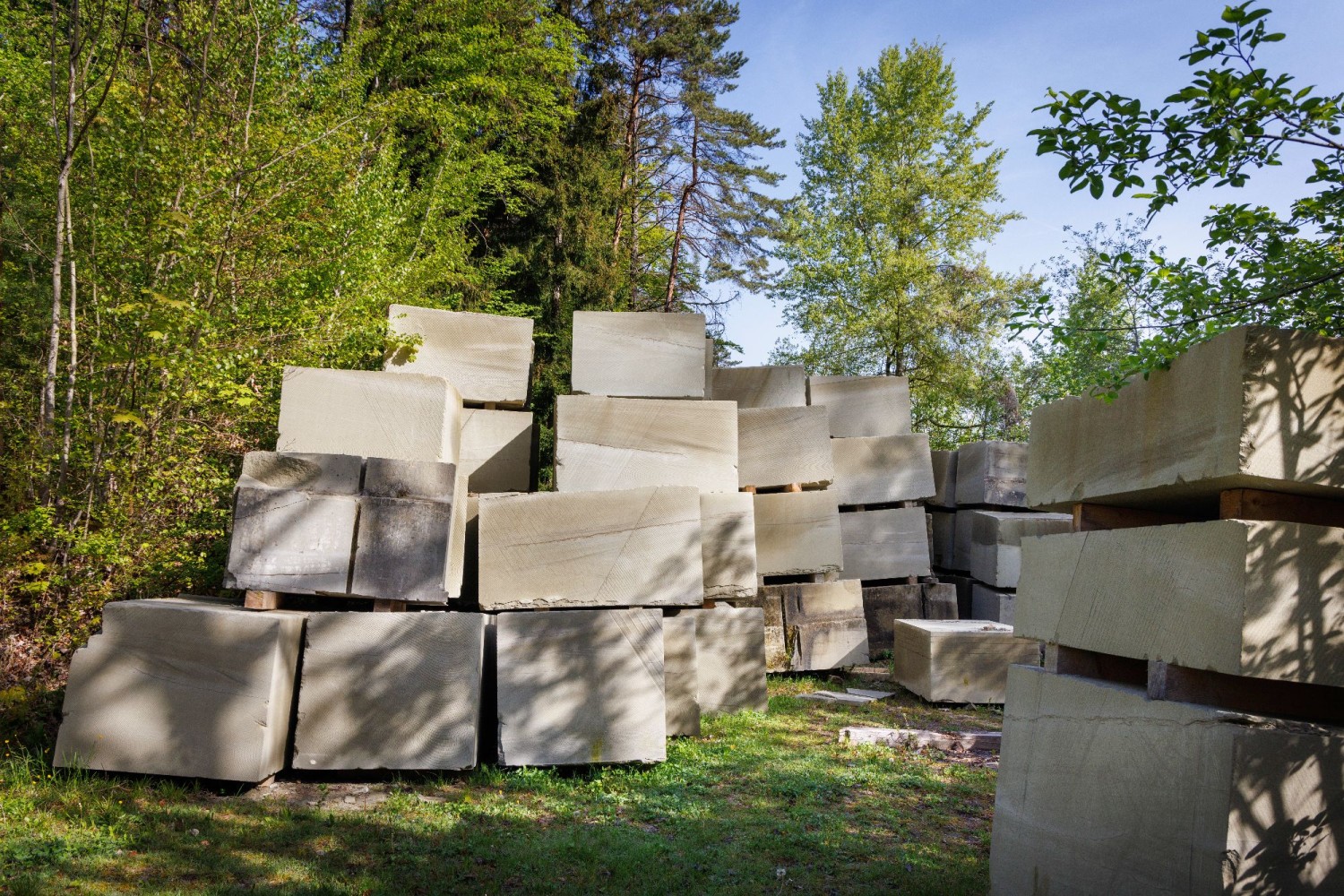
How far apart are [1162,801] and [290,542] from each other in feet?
14.5

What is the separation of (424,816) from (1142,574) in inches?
139

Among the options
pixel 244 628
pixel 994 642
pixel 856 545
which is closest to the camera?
pixel 244 628

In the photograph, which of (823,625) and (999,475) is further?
(999,475)

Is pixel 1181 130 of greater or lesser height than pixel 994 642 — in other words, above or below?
above

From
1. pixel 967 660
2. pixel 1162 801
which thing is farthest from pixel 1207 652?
pixel 967 660

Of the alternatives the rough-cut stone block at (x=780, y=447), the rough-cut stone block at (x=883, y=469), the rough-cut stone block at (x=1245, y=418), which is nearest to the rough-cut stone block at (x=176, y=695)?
the rough-cut stone block at (x=1245, y=418)

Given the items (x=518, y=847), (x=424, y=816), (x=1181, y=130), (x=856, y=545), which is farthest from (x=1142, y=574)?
(x=856, y=545)

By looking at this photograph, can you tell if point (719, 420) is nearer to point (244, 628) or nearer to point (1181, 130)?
point (244, 628)

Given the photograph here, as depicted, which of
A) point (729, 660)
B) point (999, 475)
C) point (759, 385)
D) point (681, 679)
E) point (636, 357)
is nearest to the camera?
Result: point (681, 679)

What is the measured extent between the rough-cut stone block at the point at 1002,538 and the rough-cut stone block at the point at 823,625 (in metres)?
2.01

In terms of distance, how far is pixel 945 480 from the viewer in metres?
11.3

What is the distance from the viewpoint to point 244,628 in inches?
184

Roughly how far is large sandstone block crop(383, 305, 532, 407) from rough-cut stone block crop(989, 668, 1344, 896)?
16.2ft

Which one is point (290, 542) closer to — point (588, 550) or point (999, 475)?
point (588, 550)
